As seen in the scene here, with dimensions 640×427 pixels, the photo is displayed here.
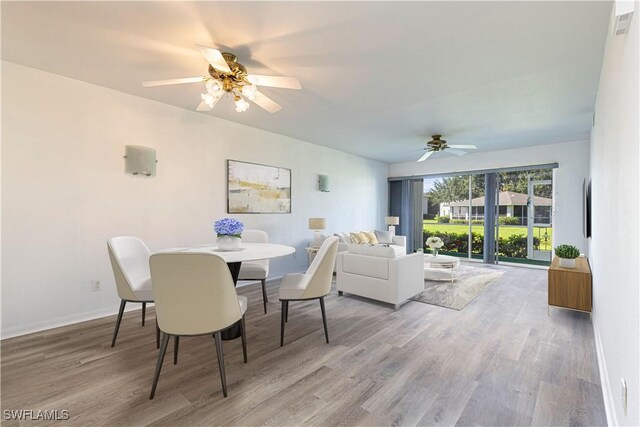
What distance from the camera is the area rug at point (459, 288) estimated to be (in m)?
3.64

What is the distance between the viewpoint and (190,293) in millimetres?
1716

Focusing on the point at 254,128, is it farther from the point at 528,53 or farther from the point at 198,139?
the point at 528,53

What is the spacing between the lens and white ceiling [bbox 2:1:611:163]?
6.29 ft

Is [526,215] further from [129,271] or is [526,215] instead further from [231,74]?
[129,271]

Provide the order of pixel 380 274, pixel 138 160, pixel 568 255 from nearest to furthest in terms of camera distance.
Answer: pixel 568 255 → pixel 138 160 → pixel 380 274

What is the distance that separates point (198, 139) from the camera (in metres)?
3.96

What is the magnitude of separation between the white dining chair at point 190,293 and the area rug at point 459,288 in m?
2.80

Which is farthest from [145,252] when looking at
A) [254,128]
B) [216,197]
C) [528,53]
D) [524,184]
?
[524,184]

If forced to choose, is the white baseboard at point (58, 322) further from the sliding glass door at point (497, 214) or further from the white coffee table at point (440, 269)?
the sliding glass door at point (497, 214)

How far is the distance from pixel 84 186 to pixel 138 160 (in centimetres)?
60

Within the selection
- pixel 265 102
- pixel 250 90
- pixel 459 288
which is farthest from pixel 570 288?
pixel 250 90

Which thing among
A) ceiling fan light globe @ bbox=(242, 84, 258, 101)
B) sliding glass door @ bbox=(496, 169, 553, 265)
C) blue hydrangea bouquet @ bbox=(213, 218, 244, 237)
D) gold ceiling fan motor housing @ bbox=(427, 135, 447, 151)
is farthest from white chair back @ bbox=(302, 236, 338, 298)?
sliding glass door @ bbox=(496, 169, 553, 265)

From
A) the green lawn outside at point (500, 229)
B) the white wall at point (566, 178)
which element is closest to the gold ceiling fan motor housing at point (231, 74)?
the white wall at point (566, 178)

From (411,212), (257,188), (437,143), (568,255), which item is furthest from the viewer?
(411,212)
